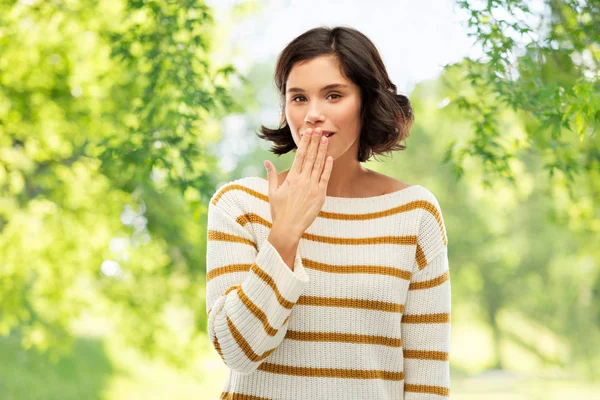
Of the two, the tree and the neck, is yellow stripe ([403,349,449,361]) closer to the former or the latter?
the neck

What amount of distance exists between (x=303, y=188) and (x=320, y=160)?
0.27 ft

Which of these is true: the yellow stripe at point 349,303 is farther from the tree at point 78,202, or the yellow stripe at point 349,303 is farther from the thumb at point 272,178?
the tree at point 78,202

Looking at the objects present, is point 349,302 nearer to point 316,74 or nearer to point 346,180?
point 346,180

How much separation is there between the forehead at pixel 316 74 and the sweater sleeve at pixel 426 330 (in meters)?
0.43

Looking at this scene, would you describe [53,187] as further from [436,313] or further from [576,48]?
[436,313]

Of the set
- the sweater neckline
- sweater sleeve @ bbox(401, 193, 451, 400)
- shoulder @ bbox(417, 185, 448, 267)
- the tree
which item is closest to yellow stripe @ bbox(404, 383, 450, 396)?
sweater sleeve @ bbox(401, 193, 451, 400)

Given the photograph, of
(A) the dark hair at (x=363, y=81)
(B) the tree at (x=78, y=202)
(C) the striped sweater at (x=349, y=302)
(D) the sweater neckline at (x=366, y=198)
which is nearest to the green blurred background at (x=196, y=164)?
(B) the tree at (x=78, y=202)

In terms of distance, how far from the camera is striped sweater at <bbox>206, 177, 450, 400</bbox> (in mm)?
1633

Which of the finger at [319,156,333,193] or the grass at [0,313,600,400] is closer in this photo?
the finger at [319,156,333,193]

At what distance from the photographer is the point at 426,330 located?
5.58ft

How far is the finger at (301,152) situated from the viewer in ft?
5.15

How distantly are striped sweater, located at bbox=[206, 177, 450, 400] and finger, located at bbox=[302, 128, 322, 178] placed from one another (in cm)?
19

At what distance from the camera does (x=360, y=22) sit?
13.7 m

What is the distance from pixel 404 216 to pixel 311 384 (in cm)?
45
